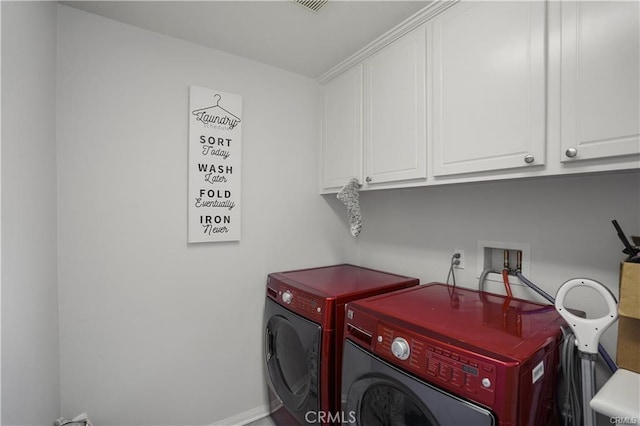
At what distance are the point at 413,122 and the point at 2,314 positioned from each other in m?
1.61

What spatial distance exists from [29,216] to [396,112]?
1.58 meters

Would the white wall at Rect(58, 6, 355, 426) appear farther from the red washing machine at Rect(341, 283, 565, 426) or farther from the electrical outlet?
the electrical outlet

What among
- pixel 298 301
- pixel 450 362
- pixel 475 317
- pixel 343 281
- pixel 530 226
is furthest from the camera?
pixel 343 281

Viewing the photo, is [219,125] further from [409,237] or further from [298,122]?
[409,237]

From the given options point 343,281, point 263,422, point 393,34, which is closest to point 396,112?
point 393,34

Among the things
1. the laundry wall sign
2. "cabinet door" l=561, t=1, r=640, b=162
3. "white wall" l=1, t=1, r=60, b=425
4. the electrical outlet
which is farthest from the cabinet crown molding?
"white wall" l=1, t=1, r=60, b=425

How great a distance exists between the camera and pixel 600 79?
0.89 metres

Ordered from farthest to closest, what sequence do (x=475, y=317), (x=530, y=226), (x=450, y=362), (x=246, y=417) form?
(x=246, y=417) → (x=530, y=226) → (x=475, y=317) → (x=450, y=362)

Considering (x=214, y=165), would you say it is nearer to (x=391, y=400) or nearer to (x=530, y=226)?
(x=391, y=400)

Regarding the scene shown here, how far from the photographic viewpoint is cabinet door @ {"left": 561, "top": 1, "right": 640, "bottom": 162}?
84cm

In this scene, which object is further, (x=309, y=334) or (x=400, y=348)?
(x=309, y=334)

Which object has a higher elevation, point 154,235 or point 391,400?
point 154,235

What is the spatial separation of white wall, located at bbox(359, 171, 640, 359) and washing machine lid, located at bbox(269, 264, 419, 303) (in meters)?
0.19

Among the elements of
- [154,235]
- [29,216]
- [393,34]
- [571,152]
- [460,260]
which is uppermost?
[393,34]
